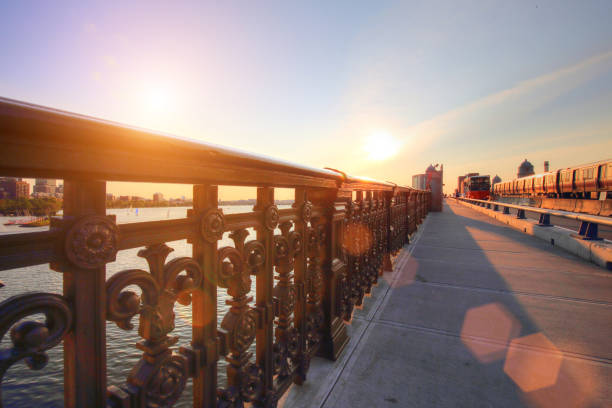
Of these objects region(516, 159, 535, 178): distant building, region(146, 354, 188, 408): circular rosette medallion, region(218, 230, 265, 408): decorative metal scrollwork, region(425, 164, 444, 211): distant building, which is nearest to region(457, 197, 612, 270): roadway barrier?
region(218, 230, 265, 408): decorative metal scrollwork

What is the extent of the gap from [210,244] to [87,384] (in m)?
0.52

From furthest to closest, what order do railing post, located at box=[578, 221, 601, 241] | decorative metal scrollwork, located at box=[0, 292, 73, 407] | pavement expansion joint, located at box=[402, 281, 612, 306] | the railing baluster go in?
railing post, located at box=[578, 221, 601, 241] → pavement expansion joint, located at box=[402, 281, 612, 306] → the railing baluster → decorative metal scrollwork, located at box=[0, 292, 73, 407]

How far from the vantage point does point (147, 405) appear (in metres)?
0.90

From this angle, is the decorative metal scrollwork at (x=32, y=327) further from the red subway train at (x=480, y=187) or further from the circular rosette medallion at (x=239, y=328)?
the red subway train at (x=480, y=187)

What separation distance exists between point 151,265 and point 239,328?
0.60 m

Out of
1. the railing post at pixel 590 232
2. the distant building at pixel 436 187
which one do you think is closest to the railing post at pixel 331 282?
the railing post at pixel 590 232

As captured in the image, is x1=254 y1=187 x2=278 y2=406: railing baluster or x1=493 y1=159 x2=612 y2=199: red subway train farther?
x1=493 y1=159 x2=612 y2=199: red subway train

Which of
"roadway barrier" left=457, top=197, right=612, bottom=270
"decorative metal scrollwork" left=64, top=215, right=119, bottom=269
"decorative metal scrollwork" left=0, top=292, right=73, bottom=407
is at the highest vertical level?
"decorative metal scrollwork" left=64, top=215, right=119, bottom=269

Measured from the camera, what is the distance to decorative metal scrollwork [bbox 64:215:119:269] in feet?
2.18

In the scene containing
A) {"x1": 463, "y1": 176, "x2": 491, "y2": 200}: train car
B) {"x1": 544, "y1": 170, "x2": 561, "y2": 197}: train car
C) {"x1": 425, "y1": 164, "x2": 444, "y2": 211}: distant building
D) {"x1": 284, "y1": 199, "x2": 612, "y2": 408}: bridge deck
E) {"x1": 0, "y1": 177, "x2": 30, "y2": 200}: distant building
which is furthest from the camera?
{"x1": 463, "y1": 176, "x2": 491, "y2": 200}: train car

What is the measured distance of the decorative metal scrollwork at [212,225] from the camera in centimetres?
104

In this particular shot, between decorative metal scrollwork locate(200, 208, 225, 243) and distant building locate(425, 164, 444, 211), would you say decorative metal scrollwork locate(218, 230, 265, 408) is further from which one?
distant building locate(425, 164, 444, 211)

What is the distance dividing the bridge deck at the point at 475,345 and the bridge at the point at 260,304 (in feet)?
0.05

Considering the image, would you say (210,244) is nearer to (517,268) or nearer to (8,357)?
(8,357)
